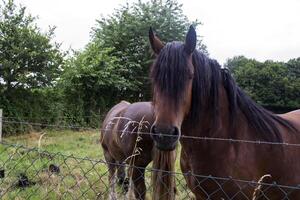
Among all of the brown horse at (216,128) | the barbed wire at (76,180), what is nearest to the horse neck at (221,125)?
the brown horse at (216,128)

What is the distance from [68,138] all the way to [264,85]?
13.7 metres

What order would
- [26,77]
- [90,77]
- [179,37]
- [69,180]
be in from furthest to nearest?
[179,37], [90,77], [26,77], [69,180]

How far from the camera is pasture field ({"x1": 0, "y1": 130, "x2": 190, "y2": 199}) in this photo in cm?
395

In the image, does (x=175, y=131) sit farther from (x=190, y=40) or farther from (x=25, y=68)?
(x=25, y=68)

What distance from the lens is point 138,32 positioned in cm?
2019

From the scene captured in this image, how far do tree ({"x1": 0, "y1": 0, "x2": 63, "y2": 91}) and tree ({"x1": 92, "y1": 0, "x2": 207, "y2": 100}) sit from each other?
498cm

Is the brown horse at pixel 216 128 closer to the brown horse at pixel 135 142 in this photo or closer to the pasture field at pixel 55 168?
the pasture field at pixel 55 168

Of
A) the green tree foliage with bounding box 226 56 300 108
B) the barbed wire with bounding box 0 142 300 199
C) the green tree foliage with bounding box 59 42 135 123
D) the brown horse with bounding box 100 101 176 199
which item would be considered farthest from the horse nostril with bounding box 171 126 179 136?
the green tree foliage with bounding box 226 56 300 108

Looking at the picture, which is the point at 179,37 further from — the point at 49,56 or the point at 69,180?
the point at 69,180

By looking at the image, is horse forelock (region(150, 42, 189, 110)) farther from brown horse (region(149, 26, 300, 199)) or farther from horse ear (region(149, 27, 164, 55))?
horse ear (region(149, 27, 164, 55))

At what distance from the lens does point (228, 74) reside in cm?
307

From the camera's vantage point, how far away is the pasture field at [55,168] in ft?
13.0

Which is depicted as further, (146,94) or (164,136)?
(146,94)

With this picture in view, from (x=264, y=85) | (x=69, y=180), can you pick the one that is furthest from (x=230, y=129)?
(x=264, y=85)
